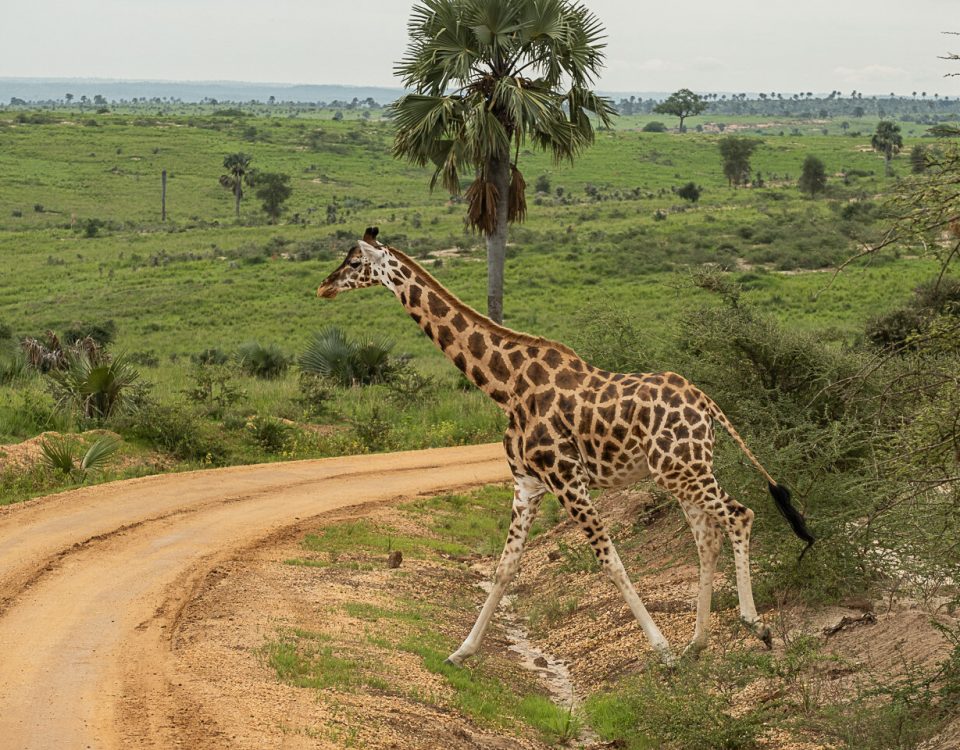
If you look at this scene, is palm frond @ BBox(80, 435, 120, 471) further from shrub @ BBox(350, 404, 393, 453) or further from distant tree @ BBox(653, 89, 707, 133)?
distant tree @ BBox(653, 89, 707, 133)

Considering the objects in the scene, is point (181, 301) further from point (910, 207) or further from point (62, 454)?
point (910, 207)

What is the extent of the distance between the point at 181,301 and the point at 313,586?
42135 millimetres

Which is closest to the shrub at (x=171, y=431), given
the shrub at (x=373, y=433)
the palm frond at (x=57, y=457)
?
the palm frond at (x=57, y=457)

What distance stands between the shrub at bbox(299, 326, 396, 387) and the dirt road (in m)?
4.97

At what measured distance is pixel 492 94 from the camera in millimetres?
25406

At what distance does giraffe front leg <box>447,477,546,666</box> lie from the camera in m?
11.2

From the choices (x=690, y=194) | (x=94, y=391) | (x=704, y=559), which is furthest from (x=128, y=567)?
(x=690, y=194)

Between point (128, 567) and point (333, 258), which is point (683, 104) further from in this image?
point (128, 567)

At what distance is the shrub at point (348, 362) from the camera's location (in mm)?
26906

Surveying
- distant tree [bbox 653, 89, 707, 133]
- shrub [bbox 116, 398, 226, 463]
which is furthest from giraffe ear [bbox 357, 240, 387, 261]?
A: distant tree [bbox 653, 89, 707, 133]

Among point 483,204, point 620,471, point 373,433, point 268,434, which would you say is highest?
point 483,204

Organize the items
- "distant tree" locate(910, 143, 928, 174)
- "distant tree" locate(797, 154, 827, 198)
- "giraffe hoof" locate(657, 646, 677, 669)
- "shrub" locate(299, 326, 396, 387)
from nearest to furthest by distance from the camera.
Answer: "distant tree" locate(910, 143, 928, 174) < "giraffe hoof" locate(657, 646, 677, 669) < "shrub" locate(299, 326, 396, 387) < "distant tree" locate(797, 154, 827, 198)

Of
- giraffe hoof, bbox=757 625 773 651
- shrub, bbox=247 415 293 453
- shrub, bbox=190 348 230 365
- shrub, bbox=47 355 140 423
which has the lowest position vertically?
shrub, bbox=190 348 230 365

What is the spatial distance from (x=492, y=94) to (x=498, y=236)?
2889 mm
